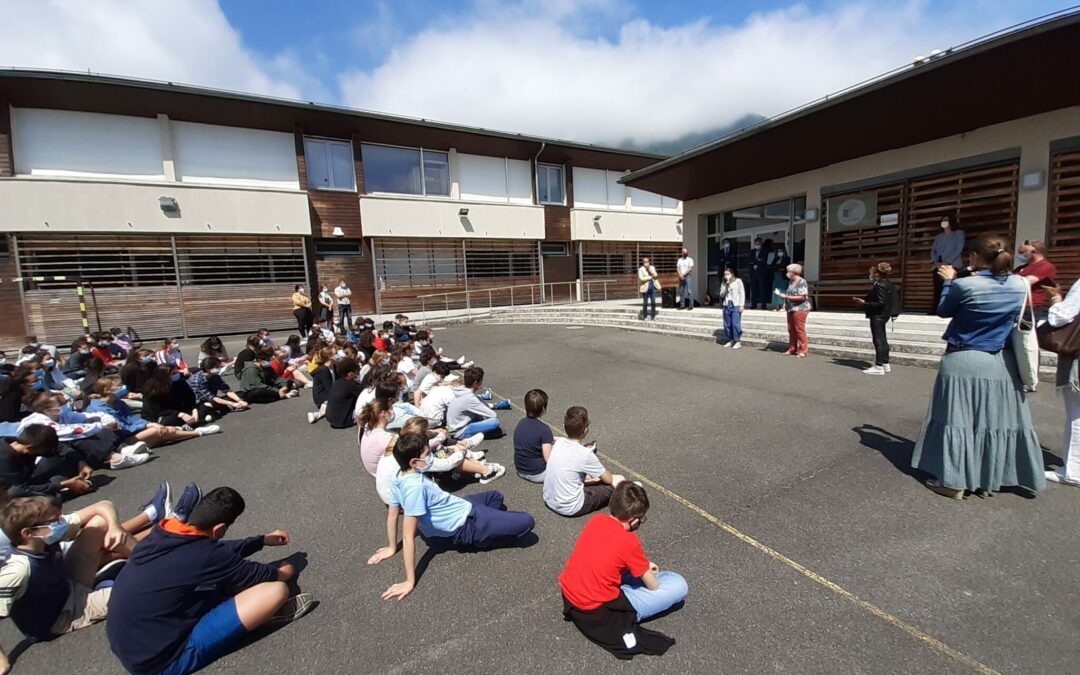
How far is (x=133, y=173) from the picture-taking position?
570 inches

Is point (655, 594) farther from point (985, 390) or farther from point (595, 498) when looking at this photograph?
point (985, 390)

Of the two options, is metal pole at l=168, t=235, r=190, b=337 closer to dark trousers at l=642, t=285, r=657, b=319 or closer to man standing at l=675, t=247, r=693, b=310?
dark trousers at l=642, t=285, r=657, b=319

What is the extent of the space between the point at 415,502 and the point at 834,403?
543 centimetres

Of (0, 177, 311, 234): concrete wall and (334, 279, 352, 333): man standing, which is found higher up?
(0, 177, 311, 234): concrete wall

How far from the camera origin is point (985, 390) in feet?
10.9

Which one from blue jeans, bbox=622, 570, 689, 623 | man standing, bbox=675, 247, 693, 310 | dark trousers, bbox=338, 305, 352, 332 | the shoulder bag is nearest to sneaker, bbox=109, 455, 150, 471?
blue jeans, bbox=622, 570, 689, 623

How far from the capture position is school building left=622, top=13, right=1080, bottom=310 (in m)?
7.47

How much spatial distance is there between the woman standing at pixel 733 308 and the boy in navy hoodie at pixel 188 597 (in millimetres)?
9427

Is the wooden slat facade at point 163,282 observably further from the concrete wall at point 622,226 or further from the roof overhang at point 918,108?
the roof overhang at point 918,108

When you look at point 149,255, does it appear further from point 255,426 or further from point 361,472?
point 361,472

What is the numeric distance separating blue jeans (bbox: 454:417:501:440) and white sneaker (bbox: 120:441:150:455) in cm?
384

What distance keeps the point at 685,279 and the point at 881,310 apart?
21.3 ft

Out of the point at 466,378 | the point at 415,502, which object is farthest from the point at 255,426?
the point at 415,502

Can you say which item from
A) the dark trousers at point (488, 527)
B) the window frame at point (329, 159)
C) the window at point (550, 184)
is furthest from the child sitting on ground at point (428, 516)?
the window at point (550, 184)
